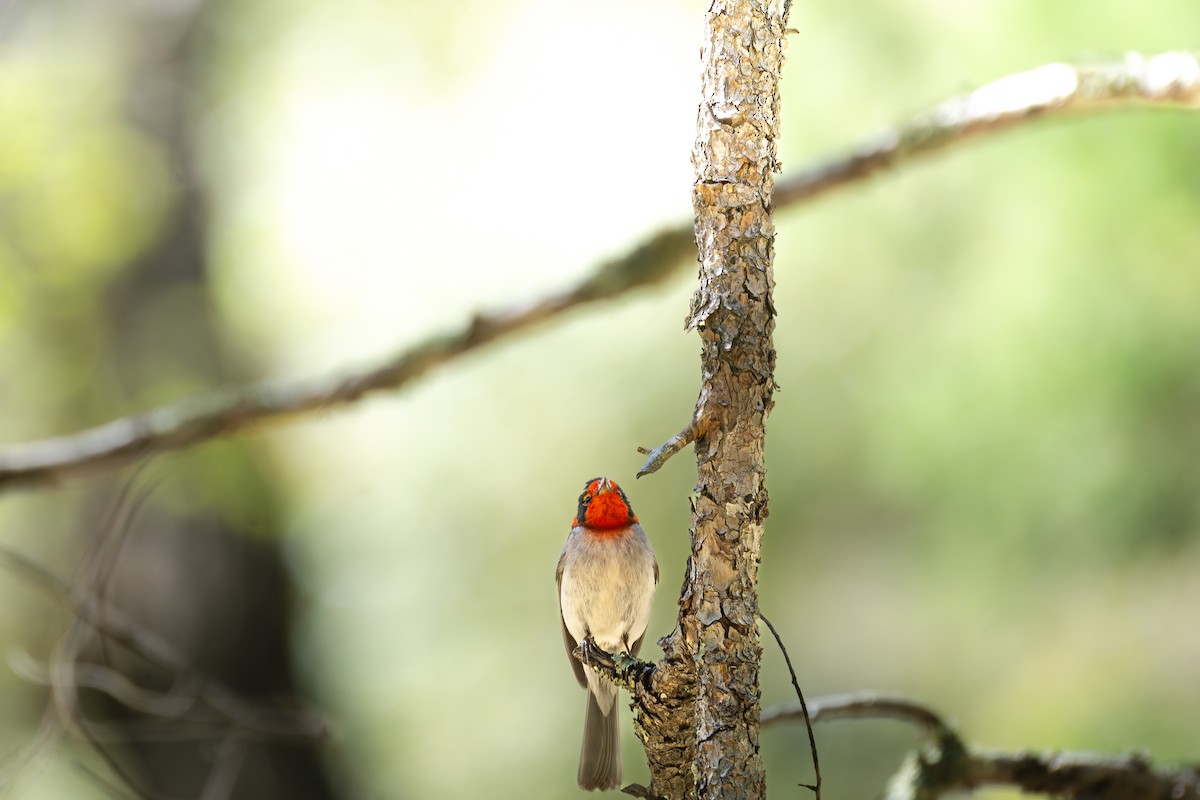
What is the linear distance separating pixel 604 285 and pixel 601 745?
187 cm

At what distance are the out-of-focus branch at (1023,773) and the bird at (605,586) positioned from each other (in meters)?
0.61

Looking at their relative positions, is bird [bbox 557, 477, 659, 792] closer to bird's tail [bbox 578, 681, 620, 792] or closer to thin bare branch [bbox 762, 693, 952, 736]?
bird's tail [bbox 578, 681, 620, 792]

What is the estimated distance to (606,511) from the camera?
9.90 feet

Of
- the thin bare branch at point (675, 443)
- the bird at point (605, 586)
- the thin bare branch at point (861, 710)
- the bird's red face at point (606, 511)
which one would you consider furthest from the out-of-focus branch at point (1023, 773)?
the thin bare branch at point (675, 443)

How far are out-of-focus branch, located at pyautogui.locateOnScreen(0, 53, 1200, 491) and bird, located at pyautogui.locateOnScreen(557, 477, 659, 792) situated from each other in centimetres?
153

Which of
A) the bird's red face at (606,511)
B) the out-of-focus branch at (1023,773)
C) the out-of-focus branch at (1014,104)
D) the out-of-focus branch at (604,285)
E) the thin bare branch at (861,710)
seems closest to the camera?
the thin bare branch at (861,710)

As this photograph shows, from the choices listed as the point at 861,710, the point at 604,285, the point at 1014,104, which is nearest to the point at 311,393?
the point at 604,285

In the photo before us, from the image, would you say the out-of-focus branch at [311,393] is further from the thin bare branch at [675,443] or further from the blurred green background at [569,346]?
the thin bare branch at [675,443]

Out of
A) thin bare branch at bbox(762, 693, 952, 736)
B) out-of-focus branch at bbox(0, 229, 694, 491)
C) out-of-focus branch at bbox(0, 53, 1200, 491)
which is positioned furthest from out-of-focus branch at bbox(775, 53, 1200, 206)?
thin bare branch at bbox(762, 693, 952, 736)

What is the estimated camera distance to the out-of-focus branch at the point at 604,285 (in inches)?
150

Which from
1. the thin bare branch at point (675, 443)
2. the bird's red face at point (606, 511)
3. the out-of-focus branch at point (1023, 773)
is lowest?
the out-of-focus branch at point (1023, 773)

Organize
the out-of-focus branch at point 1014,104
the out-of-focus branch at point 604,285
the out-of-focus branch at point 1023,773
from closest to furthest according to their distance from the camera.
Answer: the out-of-focus branch at point 1023,773 → the out-of-focus branch at point 1014,104 → the out-of-focus branch at point 604,285

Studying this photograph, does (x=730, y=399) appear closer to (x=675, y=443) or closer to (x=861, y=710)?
(x=675, y=443)

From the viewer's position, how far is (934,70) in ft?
24.2
